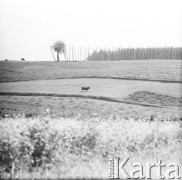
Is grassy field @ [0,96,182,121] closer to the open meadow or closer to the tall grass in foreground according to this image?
the open meadow

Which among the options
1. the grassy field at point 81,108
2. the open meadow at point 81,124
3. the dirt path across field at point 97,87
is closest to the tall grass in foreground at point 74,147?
the open meadow at point 81,124

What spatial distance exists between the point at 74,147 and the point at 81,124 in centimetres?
105

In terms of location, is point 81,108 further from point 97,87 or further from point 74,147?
point 74,147

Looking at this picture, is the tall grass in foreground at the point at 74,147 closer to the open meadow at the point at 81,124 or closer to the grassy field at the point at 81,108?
the open meadow at the point at 81,124

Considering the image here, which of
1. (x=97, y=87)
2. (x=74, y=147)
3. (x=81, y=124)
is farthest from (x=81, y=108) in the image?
(x=74, y=147)

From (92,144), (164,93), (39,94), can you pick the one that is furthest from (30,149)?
(164,93)

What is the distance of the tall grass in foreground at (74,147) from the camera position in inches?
291

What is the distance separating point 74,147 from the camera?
845 cm

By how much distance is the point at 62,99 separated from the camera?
43.5 feet

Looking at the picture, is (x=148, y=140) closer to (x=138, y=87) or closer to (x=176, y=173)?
(x=176, y=173)

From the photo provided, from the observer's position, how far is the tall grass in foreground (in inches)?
291

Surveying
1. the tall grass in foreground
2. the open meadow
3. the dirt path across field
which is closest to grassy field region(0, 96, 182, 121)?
the open meadow

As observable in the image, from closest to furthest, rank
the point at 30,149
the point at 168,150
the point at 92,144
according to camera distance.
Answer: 1. the point at 30,149
2. the point at 92,144
3. the point at 168,150

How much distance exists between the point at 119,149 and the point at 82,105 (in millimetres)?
4105
